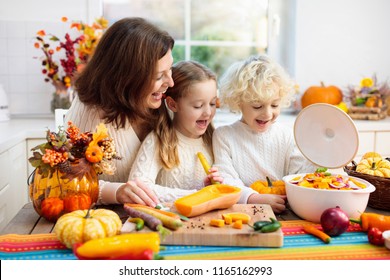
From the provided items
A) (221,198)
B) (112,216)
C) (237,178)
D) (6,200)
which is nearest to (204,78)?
(237,178)

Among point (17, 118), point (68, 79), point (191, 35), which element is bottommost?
point (17, 118)

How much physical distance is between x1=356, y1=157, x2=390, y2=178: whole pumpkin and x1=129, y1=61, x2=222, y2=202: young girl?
1.65 feet

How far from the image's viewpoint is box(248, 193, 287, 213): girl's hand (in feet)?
4.28

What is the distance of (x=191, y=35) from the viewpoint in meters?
3.35

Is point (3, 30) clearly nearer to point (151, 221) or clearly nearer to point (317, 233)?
point (151, 221)

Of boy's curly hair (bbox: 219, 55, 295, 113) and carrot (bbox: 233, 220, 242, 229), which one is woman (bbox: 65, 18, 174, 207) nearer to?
boy's curly hair (bbox: 219, 55, 295, 113)

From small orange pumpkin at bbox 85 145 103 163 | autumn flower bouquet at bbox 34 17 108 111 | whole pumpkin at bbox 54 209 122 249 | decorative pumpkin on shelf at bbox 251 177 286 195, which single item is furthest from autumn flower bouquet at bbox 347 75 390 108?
whole pumpkin at bbox 54 209 122 249

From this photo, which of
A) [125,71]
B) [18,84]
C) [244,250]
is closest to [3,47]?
[18,84]

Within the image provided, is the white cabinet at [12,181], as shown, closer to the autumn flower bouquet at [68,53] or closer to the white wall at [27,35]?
the autumn flower bouquet at [68,53]

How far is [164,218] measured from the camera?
1096 millimetres

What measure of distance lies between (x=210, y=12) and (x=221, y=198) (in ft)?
7.80

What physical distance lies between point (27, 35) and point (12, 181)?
3.58 feet
